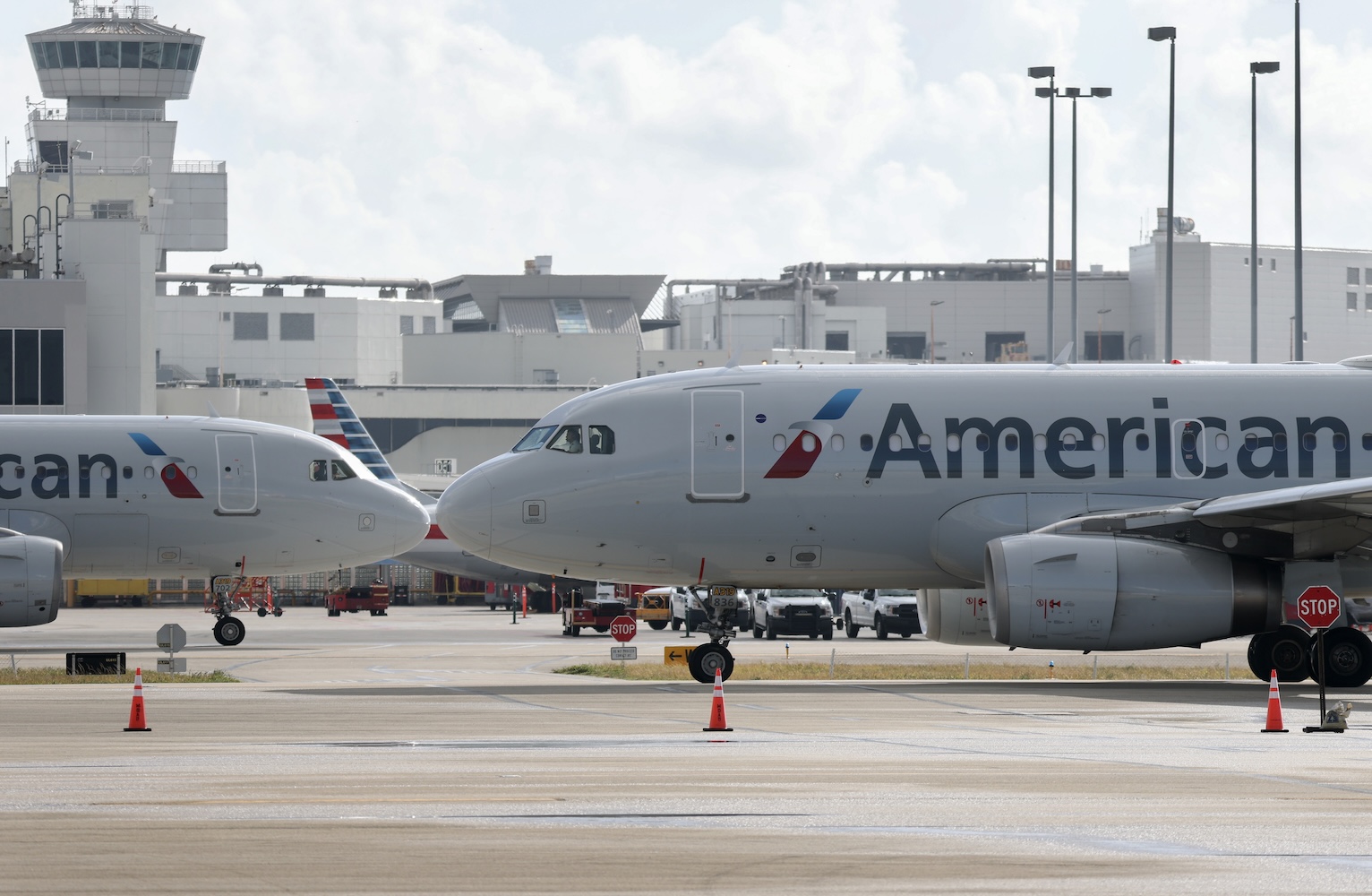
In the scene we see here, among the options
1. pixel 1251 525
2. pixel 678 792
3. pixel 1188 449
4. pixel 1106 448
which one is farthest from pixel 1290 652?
pixel 678 792

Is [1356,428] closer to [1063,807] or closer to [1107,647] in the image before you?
[1107,647]

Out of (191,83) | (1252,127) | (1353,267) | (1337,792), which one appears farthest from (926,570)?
(1353,267)

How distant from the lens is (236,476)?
134 feet

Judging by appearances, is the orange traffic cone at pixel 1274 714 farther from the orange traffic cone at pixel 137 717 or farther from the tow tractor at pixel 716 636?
the orange traffic cone at pixel 137 717

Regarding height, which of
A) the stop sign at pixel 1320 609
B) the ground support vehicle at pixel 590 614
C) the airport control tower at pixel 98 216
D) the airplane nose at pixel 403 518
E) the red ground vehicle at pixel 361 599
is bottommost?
the red ground vehicle at pixel 361 599

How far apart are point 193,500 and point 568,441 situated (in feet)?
50.6

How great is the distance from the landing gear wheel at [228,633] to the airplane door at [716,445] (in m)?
18.6

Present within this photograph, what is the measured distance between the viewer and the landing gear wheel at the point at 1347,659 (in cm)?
2661

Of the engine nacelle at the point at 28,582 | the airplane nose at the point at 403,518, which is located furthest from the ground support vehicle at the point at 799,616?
the engine nacelle at the point at 28,582

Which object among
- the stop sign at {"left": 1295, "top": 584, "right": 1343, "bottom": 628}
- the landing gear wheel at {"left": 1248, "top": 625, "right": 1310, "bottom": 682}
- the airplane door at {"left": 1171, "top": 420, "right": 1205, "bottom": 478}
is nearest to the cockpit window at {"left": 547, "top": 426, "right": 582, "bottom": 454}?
the airplane door at {"left": 1171, "top": 420, "right": 1205, "bottom": 478}

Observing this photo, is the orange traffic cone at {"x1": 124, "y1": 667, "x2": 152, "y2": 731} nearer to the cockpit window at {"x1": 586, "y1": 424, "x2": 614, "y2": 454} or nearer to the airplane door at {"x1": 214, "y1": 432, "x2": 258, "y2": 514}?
the cockpit window at {"x1": 586, "y1": 424, "x2": 614, "y2": 454}

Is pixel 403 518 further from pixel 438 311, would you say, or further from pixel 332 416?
pixel 438 311

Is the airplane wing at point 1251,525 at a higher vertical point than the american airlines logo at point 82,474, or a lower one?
lower

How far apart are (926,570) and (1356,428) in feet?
22.6
